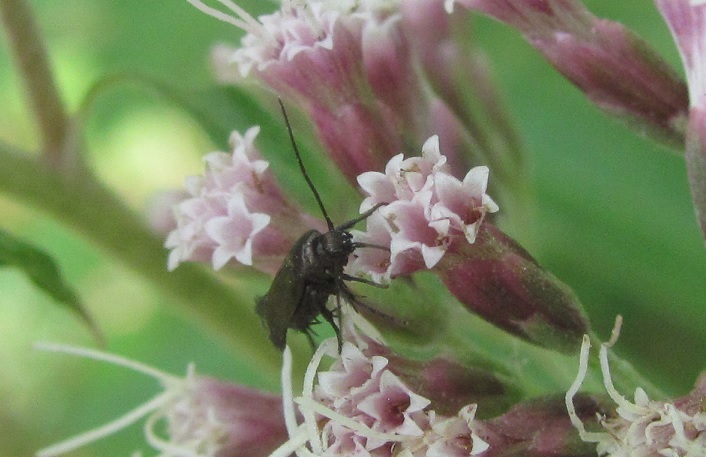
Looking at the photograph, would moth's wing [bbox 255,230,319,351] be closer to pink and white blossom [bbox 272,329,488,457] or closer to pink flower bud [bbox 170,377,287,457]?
pink and white blossom [bbox 272,329,488,457]

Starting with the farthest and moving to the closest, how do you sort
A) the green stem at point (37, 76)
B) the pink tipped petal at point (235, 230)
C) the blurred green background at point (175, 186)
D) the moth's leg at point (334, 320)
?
the blurred green background at point (175, 186) → the green stem at point (37, 76) → the pink tipped petal at point (235, 230) → the moth's leg at point (334, 320)

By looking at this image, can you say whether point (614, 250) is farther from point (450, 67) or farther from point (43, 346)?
point (43, 346)

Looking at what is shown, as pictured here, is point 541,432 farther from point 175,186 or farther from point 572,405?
point 175,186

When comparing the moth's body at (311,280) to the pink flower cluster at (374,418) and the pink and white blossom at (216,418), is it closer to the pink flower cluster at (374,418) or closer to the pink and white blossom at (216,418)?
the pink flower cluster at (374,418)

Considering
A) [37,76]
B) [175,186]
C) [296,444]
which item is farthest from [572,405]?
[175,186]

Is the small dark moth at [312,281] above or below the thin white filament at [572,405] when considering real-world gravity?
→ above

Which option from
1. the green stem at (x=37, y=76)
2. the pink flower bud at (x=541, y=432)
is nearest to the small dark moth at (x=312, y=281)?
the pink flower bud at (x=541, y=432)

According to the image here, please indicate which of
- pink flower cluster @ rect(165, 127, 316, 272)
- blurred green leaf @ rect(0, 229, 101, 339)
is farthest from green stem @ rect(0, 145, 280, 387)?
pink flower cluster @ rect(165, 127, 316, 272)
